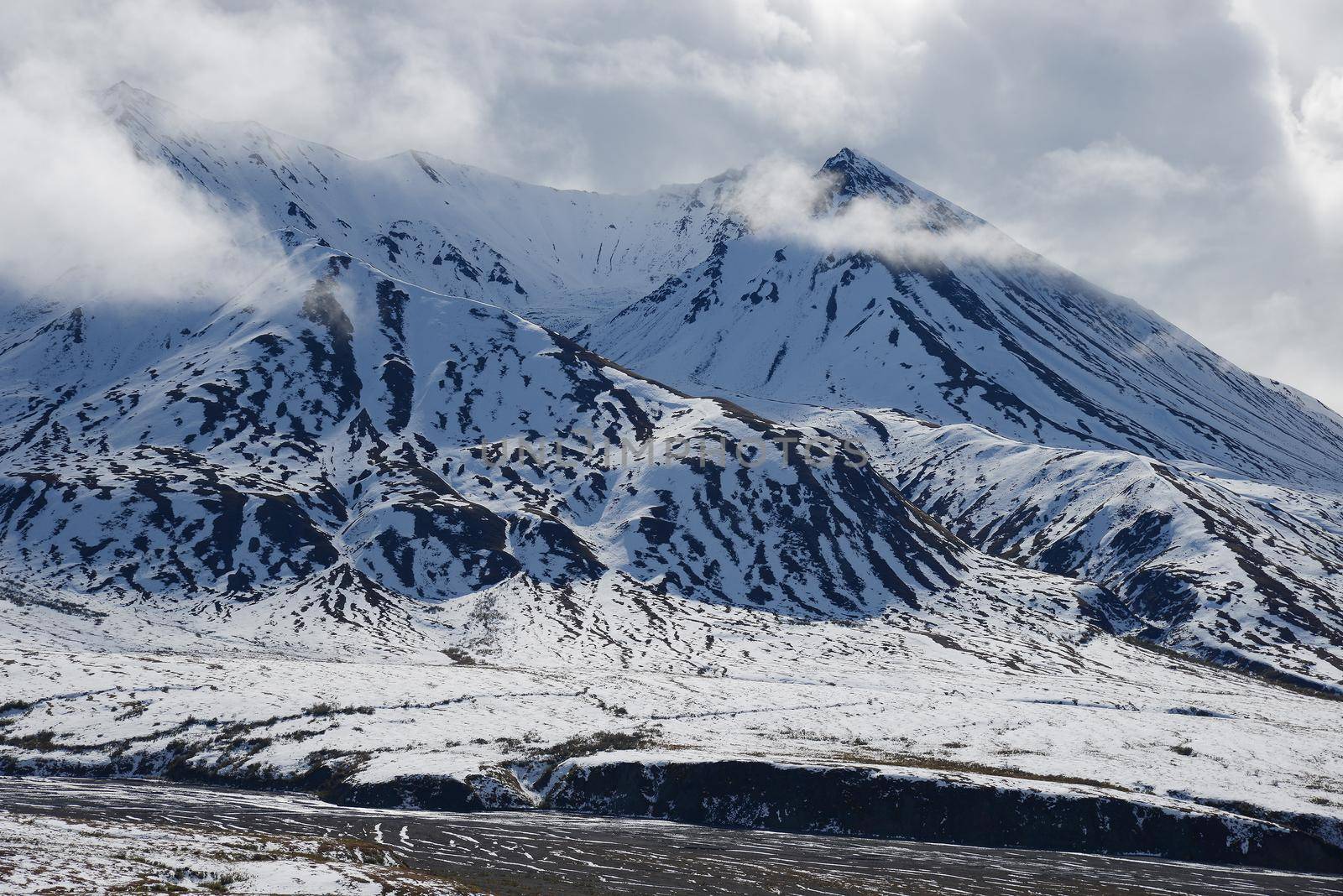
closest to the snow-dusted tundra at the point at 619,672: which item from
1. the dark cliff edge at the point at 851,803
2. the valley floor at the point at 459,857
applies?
the dark cliff edge at the point at 851,803

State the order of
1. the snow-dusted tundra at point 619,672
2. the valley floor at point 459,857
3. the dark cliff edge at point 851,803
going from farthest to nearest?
1. the snow-dusted tundra at point 619,672
2. the dark cliff edge at point 851,803
3. the valley floor at point 459,857

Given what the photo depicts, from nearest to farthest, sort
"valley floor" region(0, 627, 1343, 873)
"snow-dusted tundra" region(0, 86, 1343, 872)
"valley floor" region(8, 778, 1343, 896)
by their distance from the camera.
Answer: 1. "valley floor" region(8, 778, 1343, 896)
2. "valley floor" region(0, 627, 1343, 873)
3. "snow-dusted tundra" region(0, 86, 1343, 872)

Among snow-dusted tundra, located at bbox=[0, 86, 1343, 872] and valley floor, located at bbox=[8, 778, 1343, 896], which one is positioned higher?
snow-dusted tundra, located at bbox=[0, 86, 1343, 872]

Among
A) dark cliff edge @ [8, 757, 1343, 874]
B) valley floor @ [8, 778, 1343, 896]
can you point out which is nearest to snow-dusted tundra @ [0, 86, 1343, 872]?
dark cliff edge @ [8, 757, 1343, 874]

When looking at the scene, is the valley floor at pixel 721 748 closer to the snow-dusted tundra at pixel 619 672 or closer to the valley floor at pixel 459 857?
the snow-dusted tundra at pixel 619 672

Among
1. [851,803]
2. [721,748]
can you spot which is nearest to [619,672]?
[721,748]

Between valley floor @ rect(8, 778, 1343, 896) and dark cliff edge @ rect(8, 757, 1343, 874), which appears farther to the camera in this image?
dark cliff edge @ rect(8, 757, 1343, 874)

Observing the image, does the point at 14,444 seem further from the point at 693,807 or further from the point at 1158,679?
the point at 1158,679

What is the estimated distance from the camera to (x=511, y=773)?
8325cm

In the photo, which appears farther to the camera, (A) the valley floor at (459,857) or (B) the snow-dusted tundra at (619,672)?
A: (B) the snow-dusted tundra at (619,672)

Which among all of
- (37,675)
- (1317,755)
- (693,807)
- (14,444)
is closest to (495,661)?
(37,675)

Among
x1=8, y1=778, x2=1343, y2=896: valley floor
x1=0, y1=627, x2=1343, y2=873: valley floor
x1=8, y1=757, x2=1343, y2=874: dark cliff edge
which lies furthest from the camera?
x1=0, y1=627, x2=1343, y2=873: valley floor

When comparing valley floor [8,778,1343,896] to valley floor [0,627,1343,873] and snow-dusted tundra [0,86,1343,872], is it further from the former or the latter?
snow-dusted tundra [0,86,1343,872]

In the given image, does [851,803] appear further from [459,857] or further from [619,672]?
[619,672]
